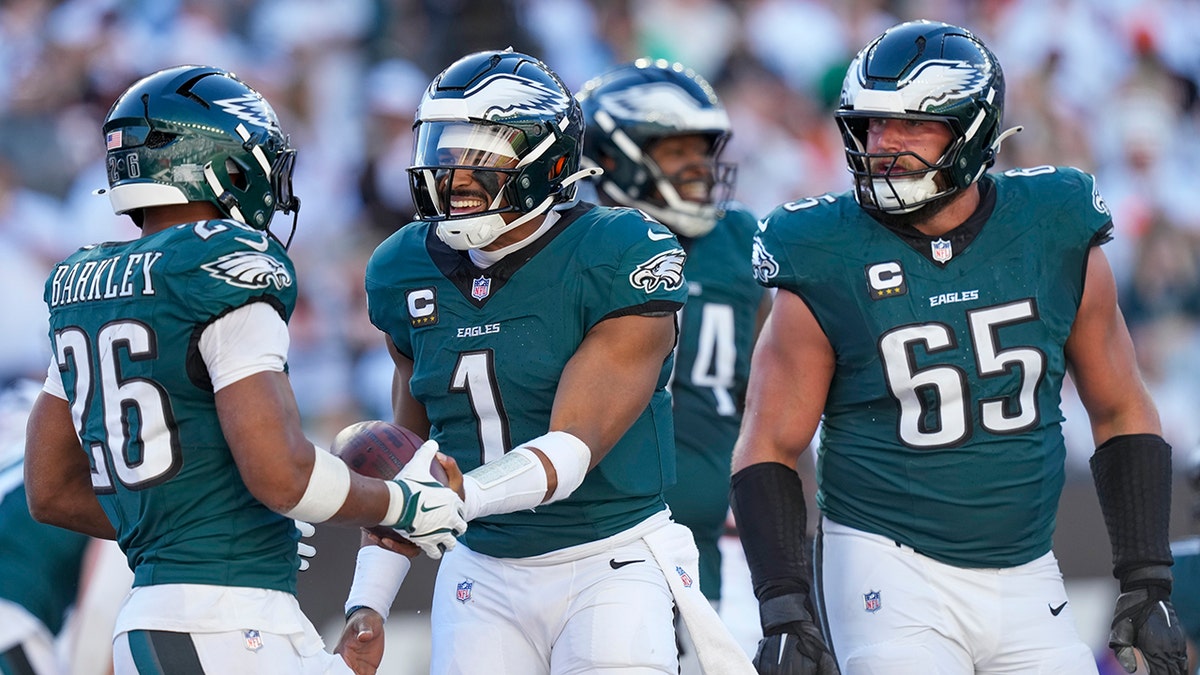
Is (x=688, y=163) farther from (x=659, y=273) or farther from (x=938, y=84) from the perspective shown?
(x=659, y=273)

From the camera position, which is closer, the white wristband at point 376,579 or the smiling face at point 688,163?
the white wristband at point 376,579

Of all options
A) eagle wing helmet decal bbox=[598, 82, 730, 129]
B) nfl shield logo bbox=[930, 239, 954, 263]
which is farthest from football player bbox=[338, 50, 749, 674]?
eagle wing helmet decal bbox=[598, 82, 730, 129]

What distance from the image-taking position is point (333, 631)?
529cm

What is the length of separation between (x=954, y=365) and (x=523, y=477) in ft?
3.54

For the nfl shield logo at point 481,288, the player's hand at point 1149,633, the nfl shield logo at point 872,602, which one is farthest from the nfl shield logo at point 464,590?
the player's hand at point 1149,633

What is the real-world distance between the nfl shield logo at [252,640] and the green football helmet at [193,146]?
0.85 metres

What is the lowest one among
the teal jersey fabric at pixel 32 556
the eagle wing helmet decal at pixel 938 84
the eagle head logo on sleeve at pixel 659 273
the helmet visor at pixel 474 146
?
the teal jersey fabric at pixel 32 556

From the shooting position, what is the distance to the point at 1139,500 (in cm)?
368

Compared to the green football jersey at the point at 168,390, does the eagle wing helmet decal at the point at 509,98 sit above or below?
above

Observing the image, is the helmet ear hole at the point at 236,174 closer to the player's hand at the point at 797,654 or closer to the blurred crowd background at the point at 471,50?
the player's hand at the point at 797,654

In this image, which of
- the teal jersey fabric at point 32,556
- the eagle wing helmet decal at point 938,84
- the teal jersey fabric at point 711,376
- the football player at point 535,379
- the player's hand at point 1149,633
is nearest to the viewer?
the football player at point 535,379

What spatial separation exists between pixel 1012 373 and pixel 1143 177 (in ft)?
22.5

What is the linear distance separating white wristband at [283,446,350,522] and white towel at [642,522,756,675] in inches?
31.5

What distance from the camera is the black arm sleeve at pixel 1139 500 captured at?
144 inches
